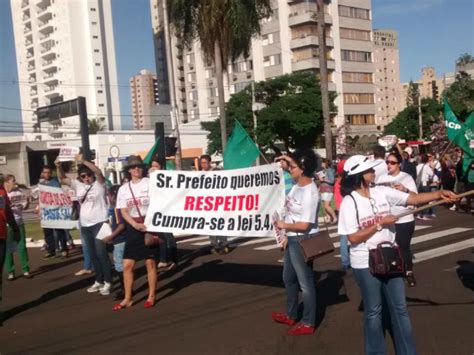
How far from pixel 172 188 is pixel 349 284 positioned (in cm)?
277

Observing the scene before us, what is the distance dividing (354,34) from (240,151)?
2827 inches

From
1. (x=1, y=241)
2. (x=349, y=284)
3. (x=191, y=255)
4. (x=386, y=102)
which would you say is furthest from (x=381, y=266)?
(x=386, y=102)

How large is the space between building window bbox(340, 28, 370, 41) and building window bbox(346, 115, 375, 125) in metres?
10.3

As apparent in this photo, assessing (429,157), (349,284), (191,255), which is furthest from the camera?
(429,157)

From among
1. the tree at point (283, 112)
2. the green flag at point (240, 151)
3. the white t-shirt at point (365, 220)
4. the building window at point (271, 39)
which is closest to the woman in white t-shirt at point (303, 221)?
the white t-shirt at point (365, 220)

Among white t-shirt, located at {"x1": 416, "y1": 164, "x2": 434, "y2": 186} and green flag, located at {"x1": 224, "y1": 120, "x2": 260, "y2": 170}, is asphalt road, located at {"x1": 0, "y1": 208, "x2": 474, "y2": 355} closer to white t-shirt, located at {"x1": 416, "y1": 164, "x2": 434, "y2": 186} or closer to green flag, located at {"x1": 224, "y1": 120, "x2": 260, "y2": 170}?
green flag, located at {"x1": 224, "y1": 120, "x2": 260, "y2": 170}

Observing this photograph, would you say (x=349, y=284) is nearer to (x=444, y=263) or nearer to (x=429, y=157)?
Answer: (x=444, y=263)

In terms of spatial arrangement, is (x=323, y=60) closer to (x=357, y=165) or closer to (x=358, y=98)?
(x=357, y=165)

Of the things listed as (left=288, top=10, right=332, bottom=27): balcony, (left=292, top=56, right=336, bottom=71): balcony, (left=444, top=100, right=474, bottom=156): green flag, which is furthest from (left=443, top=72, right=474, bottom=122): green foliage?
(left=444, top=100, right=474, bottom=156): green flag

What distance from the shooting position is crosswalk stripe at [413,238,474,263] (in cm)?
975

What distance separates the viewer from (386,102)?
429ft

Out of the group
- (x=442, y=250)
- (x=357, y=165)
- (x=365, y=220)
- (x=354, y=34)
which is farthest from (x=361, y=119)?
(x=365, y=220)

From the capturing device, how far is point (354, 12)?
77000 mm

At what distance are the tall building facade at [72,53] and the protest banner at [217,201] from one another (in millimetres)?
88377
